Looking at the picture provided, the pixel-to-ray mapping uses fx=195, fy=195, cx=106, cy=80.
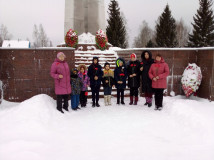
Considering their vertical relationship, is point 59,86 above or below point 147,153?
above

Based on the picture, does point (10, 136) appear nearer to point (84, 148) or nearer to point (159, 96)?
point (84, 148)

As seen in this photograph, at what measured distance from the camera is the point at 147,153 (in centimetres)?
295

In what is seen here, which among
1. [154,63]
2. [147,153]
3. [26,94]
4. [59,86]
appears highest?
[154,63]

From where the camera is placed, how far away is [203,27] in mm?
28703

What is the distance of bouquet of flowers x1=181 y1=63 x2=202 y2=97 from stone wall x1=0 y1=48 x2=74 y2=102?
164 inches

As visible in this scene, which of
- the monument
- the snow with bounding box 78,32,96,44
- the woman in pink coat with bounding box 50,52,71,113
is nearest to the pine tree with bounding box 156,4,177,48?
the monument

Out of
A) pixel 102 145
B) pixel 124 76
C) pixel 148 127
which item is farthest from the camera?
pixel 124 76

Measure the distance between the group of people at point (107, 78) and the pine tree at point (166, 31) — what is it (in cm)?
2577

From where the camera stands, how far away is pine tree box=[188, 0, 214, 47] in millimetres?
28109

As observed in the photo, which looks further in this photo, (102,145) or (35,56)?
(35,56)

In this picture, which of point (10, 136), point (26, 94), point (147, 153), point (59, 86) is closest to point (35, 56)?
point (26, 94)

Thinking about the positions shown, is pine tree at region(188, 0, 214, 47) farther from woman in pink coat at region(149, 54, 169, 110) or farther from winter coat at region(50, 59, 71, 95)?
winter coat at region(50, 59, 71, 95)

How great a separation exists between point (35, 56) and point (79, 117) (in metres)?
2.64

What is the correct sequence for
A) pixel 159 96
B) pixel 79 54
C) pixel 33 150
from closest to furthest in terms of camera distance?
pixel 33 150, pixel 159 96, pixel 79 54
